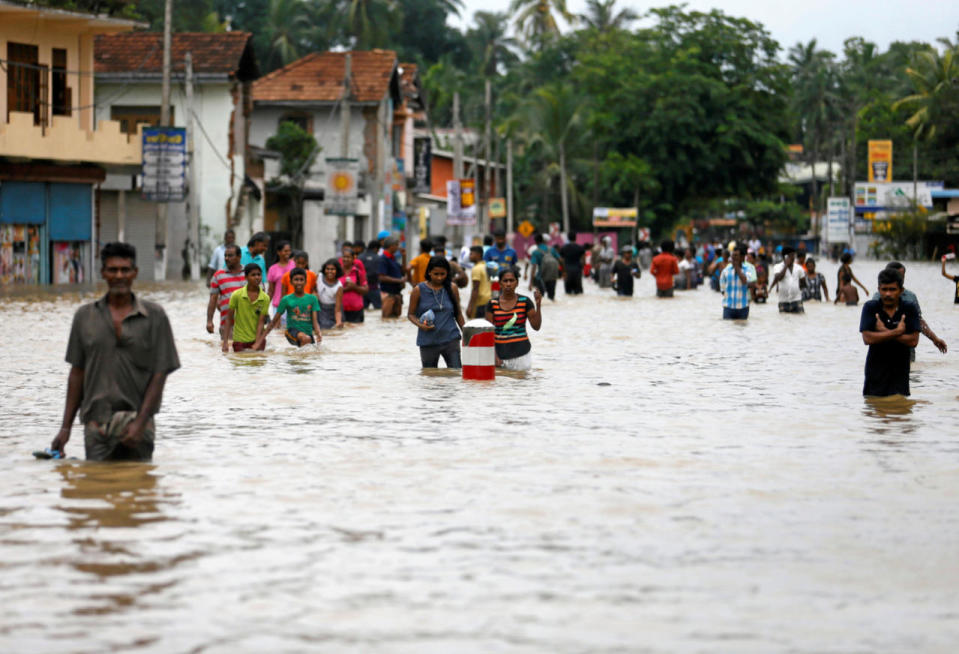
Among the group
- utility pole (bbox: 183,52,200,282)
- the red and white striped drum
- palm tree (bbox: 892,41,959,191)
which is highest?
palm tree (bbox: 892,41,959,191)

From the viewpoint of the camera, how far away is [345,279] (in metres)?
23.6

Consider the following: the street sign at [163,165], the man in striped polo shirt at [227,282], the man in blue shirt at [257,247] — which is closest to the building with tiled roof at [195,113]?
the street sign at [163,165]

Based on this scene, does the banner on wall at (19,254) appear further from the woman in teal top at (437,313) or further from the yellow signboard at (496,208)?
the yellow signboard at (496,208)

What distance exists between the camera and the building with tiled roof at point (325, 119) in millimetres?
57750

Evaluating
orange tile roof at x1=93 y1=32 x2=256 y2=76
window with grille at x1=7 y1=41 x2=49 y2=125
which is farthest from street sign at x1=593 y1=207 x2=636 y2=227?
window with grille at x1=7 y1=41 x2=49 y2=125

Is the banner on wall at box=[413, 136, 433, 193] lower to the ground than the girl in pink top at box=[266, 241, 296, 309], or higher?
higher

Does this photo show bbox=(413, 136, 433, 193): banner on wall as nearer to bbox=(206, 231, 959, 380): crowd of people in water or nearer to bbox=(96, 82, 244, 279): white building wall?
bbox=(96, 82, 244, 279): white building wall

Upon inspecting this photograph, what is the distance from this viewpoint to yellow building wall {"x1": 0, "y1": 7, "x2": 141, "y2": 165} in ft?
125

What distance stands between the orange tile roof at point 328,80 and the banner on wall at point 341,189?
41.5 feet

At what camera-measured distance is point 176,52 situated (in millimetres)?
49656

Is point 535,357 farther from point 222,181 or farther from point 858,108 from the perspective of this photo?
point 858,108

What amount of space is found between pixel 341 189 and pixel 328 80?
14.2m

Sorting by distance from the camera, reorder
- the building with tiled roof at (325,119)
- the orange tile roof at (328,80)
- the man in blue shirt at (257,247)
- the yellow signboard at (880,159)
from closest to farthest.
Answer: the man in blue shirt at (257,247) < the building with tiled roof at (325,119) < the orange tile roof at (328,80) < the yellow signboard at (880,159)

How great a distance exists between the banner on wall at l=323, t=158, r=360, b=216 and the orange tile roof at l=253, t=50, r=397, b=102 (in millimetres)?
12639
